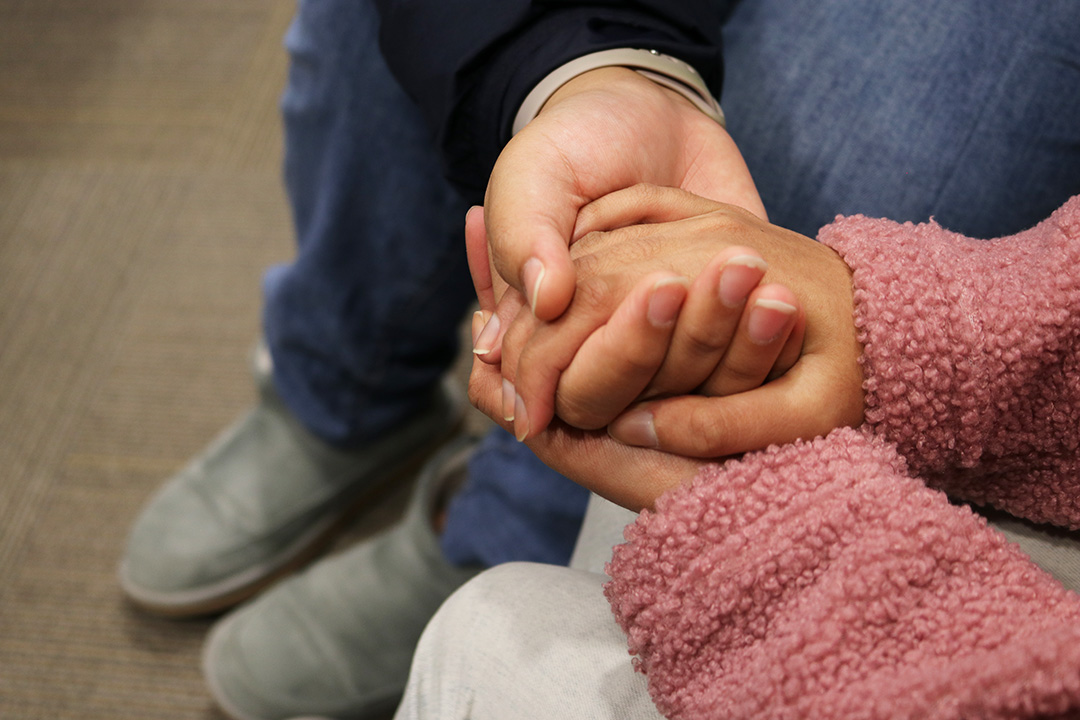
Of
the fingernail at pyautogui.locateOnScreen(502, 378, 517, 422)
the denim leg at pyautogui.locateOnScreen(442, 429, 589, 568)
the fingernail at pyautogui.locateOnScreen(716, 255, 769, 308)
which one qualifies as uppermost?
the fingernail at pyautogui.locateOnScreen(716, 255, 769, 308)

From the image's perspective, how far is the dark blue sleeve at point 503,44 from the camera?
19.4 inches

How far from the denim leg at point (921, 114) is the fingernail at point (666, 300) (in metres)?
0.25

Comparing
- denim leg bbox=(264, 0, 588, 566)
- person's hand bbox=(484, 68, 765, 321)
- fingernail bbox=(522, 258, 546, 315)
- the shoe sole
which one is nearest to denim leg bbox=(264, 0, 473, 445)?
denim leg bbox=(264, 0, 588, 566)

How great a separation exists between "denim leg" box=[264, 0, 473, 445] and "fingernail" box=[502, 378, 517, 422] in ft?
1.08

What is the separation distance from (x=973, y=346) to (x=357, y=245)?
0.56 meters

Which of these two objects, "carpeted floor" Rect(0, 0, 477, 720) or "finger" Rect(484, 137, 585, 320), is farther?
"carpeted floor" Rect(0, 0, 477, 720)

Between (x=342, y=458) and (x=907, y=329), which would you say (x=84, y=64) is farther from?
(x=907, y=329)

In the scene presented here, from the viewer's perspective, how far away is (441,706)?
41 cm

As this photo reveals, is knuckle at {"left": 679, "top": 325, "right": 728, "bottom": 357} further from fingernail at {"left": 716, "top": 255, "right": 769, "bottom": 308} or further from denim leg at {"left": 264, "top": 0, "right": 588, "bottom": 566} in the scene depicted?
denim leg at {"left": 264, "top": 0, "right": 588, "bottom": 566}

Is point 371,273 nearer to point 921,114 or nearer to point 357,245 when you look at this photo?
point 357,245

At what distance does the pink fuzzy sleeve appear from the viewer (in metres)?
0.35

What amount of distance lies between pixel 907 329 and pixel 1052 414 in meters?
0.09

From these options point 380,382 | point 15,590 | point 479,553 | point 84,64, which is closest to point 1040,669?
point 479,553

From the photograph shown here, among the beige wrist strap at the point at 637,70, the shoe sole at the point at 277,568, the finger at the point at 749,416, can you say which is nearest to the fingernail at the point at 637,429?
the finger at the point at 749,416
